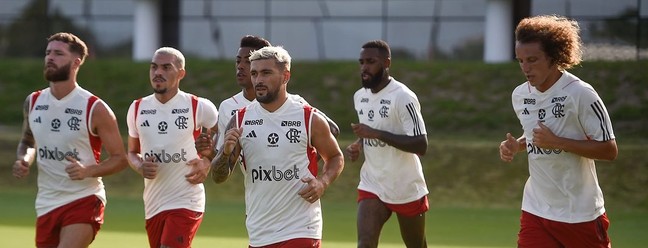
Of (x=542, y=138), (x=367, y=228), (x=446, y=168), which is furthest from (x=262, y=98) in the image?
(x=446, y=168)

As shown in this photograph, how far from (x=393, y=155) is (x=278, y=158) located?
2.93 metres

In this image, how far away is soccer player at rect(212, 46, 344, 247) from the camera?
26.1ft

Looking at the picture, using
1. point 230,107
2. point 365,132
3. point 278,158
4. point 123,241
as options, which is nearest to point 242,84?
point 230,107

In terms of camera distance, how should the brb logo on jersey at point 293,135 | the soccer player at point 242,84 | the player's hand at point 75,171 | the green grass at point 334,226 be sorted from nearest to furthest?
the brb logo on jersey at point 293,135
the player's hand at point 75,171
the soccer player at point 242,84
the green grass at point 334,226

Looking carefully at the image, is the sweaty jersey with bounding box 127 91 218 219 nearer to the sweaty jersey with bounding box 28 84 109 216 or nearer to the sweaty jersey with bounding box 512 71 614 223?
the sweaty jersey with bounding box 28 84 109 216

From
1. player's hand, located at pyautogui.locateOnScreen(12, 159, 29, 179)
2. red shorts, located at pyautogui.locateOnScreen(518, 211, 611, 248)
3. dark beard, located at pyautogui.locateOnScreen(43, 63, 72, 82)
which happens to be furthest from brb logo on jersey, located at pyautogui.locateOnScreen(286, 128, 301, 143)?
player's hand, located at pyautogui.locateOnScreen(12, 159, 29, 179)

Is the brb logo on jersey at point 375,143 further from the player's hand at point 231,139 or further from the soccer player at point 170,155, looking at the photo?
the player's hand at point 231,139

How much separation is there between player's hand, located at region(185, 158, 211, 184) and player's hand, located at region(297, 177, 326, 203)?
1.94 meters

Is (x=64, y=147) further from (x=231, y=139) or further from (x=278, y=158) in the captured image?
(x=278, y=158)

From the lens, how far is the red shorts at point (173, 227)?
31.3ft

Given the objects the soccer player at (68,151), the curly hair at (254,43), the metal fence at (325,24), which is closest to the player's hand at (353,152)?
the curly hair at (254,43)

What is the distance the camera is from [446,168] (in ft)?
75.6

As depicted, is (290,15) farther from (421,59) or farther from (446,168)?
(446,168)

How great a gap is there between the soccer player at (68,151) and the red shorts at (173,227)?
0.69 m
